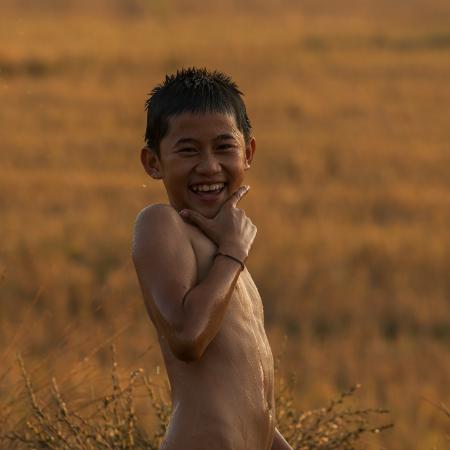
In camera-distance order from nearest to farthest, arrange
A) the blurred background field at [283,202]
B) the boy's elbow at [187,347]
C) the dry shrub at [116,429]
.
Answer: the boy's elbow at [187,347], the dry shrub at [116,429], the blurred background field at [283,202]

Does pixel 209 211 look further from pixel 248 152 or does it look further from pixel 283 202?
pixel 283 202

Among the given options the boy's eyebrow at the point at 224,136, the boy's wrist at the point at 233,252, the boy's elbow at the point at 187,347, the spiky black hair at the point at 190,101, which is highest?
the spiky black hair at the point at 190,101

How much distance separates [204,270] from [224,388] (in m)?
0.25

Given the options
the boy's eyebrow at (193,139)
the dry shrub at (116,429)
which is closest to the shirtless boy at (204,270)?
the boy's eyebrow at (193,139)

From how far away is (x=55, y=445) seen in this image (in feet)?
14.0

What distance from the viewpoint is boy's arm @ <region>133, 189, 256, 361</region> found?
2951mm

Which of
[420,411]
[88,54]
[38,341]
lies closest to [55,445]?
[420,411]

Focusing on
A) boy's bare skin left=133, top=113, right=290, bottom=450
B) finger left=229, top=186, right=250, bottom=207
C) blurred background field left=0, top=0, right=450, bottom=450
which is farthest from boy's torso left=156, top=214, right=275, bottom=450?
blurred background field left=0, top=0, right=450, bottom=450

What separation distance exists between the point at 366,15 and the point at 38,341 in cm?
3589

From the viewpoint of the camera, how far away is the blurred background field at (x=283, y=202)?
9141mm

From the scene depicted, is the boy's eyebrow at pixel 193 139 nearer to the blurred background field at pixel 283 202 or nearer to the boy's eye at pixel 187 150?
the boy's eye at pixel 187 150

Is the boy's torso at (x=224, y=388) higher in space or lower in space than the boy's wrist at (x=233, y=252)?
lower

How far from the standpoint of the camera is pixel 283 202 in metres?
15.1

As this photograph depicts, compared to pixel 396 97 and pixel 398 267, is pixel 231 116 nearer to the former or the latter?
pixel 398 267
